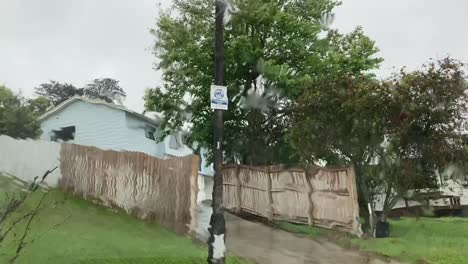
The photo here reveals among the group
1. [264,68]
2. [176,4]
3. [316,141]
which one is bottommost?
[316,141]

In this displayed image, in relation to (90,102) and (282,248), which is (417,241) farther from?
(90,102)

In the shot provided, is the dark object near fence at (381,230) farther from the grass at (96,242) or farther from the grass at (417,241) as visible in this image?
the grass at (96,242)

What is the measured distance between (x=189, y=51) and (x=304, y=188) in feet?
24.0

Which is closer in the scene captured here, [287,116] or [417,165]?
[417,165]

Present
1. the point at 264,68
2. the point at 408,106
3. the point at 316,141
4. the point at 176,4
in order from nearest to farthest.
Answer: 1. the point at 408,106
2. the point at 316,141
3. the point at 264,68
4. the point at 176,4

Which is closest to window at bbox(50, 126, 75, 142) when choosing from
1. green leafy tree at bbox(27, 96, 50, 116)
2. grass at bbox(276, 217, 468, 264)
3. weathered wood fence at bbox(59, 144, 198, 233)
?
weathered wood fence at bbox(59, 144, 198, 233)

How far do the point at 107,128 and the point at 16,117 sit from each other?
289 inches

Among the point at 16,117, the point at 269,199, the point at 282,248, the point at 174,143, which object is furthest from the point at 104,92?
the point at 282,248

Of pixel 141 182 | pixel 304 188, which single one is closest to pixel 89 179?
pixel 141 182

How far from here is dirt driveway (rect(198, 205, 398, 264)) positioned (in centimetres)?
1091

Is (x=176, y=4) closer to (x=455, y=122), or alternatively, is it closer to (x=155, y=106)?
(x=155, y=106)

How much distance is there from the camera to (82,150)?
16328 mm

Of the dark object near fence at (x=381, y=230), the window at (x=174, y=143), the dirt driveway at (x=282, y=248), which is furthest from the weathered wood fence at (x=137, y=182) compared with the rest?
the window at (x=174, y=143)

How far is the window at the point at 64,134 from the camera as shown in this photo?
16.0m
